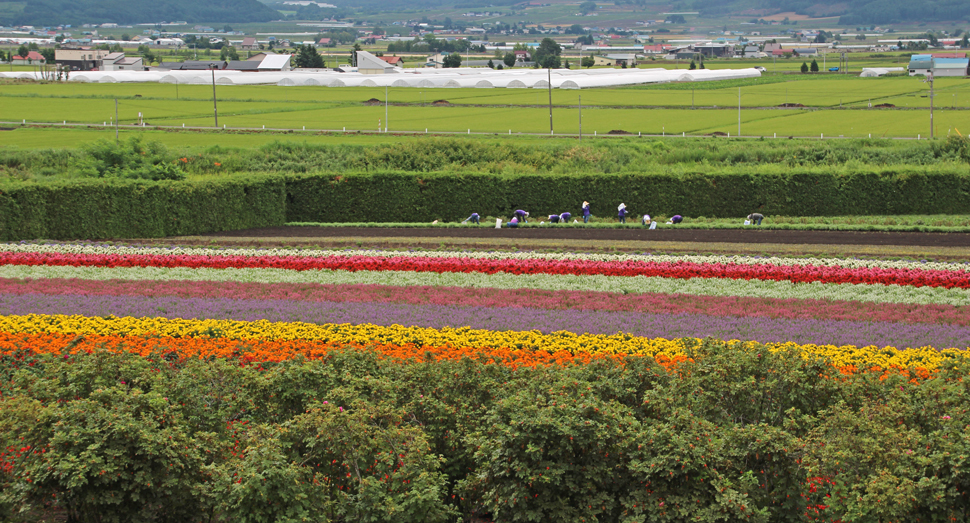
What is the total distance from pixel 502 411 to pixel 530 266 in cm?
1146

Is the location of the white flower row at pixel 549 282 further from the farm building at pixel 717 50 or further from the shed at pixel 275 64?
the farm building at pixel 717 50

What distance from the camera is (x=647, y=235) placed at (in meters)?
25.7

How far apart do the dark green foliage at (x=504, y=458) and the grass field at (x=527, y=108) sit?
49.3 m

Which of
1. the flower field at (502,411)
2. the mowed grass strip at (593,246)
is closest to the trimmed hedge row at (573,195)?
the mowed grass strip at (593,246)

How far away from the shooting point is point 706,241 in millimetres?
24328

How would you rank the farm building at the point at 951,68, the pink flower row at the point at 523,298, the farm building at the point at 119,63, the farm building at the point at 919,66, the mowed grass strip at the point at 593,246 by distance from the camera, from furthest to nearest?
the farm building at the point at 119,63 < the farm building at the point at 919,66 < the farm building at the point at 951,68 < the mowed grass strip at the point at 593,246 < the pink flower row at the point at 523,298

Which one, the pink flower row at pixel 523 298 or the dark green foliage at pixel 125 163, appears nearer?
the pink flower row at pixel 523 298

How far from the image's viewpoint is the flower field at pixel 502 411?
23.4 ft

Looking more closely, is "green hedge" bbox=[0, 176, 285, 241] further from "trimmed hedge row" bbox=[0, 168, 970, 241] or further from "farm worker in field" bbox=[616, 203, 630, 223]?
"farm worker in field" bbox=[616, 203, 630, 223]

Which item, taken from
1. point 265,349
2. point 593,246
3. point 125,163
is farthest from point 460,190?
point 265,349

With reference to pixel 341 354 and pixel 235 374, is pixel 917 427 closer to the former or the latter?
pixel 341 354

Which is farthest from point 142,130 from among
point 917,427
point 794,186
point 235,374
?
point 917,427

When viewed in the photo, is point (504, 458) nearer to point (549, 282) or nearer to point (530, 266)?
point (549, 282)

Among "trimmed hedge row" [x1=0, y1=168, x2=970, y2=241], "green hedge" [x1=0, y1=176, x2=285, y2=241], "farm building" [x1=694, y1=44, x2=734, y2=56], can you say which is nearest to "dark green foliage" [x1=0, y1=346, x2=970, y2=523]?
"green hedge" [x1=0, y1=176, x2=285, y2=241]
